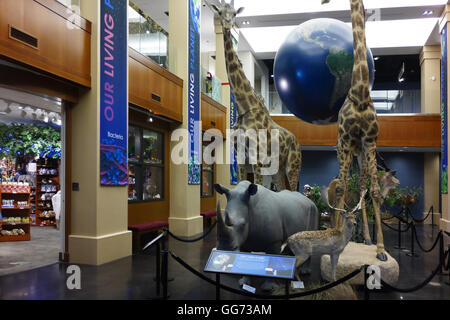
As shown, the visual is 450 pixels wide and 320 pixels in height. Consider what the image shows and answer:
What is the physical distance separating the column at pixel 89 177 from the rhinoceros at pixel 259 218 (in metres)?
3.22

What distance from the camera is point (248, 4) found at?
46.8 feet

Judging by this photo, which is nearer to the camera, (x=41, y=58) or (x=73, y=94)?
(x=41, y=58)

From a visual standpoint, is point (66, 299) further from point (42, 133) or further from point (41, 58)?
point (42, 133)

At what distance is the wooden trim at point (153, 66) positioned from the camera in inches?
328

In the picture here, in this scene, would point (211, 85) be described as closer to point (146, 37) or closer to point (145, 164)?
point (146, 37)

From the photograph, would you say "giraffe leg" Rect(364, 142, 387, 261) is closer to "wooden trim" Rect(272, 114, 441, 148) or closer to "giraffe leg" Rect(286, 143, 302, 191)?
"giraffe leg" Rect(286, 143, 302, 191)

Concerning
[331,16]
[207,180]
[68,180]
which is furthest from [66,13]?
[331,16]

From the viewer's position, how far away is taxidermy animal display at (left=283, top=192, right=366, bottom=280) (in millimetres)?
4473

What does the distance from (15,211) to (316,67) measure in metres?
8.34

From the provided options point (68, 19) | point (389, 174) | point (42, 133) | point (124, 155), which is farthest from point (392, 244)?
point (42, 133)

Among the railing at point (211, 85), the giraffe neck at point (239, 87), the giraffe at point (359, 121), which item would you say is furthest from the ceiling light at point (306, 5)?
the giraffe at point (359, 121)

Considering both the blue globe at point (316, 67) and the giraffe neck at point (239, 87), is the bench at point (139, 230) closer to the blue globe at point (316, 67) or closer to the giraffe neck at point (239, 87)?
the giraffe neck at point (239, 87)

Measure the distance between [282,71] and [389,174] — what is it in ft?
14.3

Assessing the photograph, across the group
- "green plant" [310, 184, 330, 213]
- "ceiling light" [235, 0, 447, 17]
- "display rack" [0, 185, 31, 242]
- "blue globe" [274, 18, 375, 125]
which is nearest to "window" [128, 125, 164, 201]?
"display rack" [0, 185, 31, 242]
